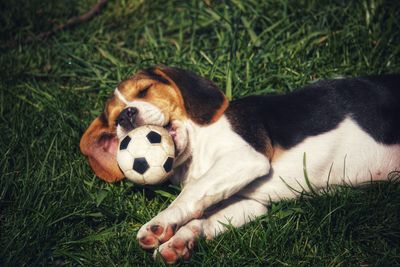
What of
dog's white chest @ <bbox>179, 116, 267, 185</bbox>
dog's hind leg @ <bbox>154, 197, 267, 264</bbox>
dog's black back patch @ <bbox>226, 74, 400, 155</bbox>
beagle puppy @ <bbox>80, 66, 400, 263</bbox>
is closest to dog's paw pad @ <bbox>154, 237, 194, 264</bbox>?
dog's hind leg @ <bbox>154, 197, 267, 264</bbox>

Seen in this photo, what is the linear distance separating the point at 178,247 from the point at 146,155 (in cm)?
56

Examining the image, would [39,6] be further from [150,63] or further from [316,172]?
[316,172]

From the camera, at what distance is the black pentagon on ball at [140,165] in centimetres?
324

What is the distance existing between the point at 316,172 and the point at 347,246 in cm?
54

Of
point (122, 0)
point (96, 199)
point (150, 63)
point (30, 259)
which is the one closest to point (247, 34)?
point (150, 63)

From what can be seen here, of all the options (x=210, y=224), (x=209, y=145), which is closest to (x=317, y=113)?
(x=209, y=145)

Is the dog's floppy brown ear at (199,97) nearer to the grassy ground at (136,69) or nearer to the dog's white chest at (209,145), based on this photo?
the dog's white chest at (209,145)

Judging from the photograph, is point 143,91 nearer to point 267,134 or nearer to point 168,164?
point 168,164

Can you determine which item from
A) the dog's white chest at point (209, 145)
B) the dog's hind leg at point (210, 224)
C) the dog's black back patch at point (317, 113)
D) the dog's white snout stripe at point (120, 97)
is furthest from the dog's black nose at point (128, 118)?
the dog's hind leg at point (210, 224)

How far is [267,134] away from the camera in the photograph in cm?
354

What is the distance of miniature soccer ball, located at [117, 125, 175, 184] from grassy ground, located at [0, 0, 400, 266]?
1.30ft

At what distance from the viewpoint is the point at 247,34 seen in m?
4.98

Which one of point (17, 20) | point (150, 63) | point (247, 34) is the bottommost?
point (17, 20)

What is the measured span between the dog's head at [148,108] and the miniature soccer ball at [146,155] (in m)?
0.21
